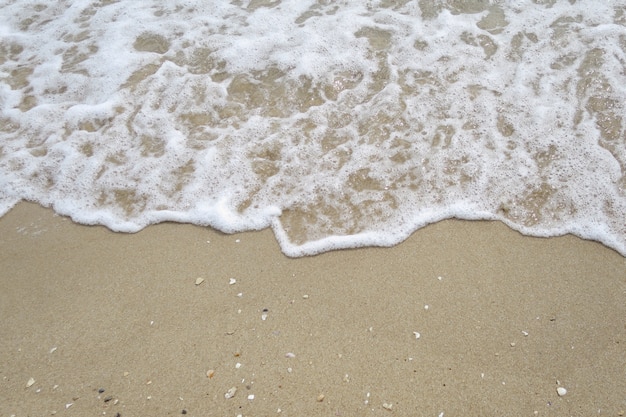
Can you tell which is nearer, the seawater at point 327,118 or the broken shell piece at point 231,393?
the broken shell piece at point 231,393

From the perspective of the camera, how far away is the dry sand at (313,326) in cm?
241

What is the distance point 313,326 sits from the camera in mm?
2701

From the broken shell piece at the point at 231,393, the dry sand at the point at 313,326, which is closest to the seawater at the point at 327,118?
the dry sand at the point at 313,326

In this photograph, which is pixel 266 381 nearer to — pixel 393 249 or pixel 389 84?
pixel 393 249

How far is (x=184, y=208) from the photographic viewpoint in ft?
11.4

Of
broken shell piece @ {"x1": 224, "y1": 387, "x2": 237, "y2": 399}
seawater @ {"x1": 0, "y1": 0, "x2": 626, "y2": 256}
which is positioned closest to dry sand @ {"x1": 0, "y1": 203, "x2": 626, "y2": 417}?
broken shell piece @ {"x1": 224, "y1": 387, "x2": 237, "y2": 399}

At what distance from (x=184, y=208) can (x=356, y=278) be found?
1.34m

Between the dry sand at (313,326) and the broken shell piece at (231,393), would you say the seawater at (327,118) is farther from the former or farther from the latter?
the broken shell piece at (231,393)

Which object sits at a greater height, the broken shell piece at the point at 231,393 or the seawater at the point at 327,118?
the seawater at the point at 327,118

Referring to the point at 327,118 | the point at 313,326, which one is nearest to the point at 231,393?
the point at 313,326

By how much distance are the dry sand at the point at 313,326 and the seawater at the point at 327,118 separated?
228 mm

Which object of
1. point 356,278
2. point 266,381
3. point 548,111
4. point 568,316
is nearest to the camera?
point 266,381

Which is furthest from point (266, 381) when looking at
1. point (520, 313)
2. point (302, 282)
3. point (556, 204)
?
point (556, 204)

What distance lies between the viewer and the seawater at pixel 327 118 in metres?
3.37
